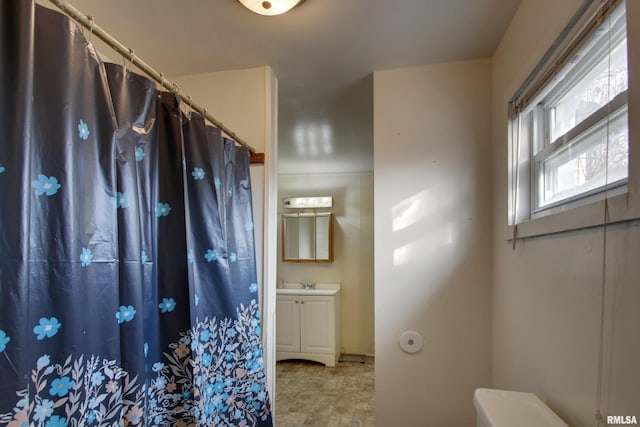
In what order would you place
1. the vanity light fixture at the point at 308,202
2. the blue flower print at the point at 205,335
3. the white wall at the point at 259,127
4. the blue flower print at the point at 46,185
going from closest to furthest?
1. the blue flower print at the point at 46,185
2. the blue flower print at the point at 205,335
3. the white wall at the point at 259,127
4. the vanity light fixture at the point at 308,202

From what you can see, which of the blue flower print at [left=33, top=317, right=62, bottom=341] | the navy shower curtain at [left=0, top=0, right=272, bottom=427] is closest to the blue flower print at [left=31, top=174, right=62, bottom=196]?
the navy shower curtain at [left=0, top=0, right=272, bottom=427]

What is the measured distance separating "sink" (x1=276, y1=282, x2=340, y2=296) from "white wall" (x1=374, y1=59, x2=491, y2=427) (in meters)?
2.08

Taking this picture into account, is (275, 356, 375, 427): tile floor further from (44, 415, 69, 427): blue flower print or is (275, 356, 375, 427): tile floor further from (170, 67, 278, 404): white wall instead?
(44, 415, 69, 427): blue flower print

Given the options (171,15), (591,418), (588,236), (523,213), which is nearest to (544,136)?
(523,213)

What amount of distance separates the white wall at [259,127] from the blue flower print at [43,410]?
1.19 m

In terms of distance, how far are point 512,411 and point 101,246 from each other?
1.31 metres

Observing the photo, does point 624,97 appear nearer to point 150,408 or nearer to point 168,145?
→ point 168,145

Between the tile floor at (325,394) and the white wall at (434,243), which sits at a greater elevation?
the white wall at (434,243)

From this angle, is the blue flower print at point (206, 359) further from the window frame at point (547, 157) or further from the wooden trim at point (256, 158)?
the window frame at point (547, 157)

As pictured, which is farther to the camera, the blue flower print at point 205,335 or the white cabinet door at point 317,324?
the white cabinet door at point 317,324

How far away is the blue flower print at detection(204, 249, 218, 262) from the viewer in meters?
1.43

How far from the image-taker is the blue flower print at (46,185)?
0.76 metres

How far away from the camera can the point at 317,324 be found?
3887 millimetres

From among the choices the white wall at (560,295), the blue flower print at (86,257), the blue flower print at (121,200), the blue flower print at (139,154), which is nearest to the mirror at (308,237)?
the white wall at (560,295)
